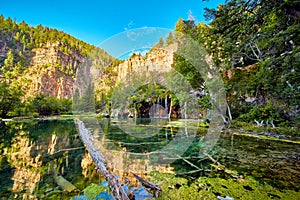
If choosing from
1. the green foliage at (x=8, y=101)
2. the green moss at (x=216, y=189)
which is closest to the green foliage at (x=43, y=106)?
the green foliage at (x=8, y=101)

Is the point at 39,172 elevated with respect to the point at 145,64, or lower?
→ lower

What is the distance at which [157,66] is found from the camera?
84.1 feet

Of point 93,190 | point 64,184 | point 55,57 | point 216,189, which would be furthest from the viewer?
point 55,57

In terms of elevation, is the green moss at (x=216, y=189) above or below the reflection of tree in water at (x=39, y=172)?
above

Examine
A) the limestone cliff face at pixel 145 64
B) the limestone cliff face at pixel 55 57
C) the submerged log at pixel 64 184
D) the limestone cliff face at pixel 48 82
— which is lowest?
the submerged log at pixel 64 184

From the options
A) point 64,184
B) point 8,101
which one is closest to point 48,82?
point 8,101

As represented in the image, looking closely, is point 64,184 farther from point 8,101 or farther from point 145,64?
point 8,101

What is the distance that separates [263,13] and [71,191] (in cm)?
523

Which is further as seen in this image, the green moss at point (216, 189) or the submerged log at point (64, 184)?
the submerged log at point (64, 184)

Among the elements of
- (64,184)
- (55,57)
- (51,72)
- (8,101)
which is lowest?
(64,184)

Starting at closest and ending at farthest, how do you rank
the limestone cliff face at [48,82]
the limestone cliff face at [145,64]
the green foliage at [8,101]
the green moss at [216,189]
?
the green moss at [216,189], the limestone cliff face at [145,64], the green foliage at [8,101], the limestone cliff face at [48,82]

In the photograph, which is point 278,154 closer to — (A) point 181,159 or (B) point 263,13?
(A) point 181,159

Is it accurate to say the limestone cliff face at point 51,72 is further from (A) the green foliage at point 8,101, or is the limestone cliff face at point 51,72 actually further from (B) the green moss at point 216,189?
(B) the green moss at point 216,189

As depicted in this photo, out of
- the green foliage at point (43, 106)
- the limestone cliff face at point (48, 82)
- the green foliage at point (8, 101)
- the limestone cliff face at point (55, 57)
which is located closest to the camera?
the green foliage at point (8, 101)
